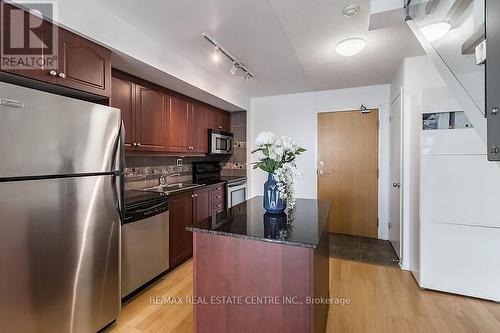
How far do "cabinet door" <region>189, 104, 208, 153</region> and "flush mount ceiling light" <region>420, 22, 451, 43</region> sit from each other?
8.81 feet

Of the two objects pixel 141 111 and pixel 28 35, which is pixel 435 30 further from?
pixel 141 111

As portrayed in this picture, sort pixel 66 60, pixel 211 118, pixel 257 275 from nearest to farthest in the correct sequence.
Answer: pixel 257 275 < pixel 66 60 < pixel 211 118

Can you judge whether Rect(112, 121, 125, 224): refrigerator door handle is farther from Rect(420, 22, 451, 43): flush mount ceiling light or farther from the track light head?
Rect(420, 22, 451, 43): flush mount ceiling light

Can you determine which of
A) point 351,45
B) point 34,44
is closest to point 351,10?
point 351,45

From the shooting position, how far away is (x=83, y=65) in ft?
5.51

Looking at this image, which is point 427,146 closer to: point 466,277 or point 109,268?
point 466,277

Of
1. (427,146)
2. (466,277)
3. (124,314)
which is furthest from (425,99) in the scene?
(124,314)

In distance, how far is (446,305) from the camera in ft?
6.73

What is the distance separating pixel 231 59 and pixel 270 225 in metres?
2.04

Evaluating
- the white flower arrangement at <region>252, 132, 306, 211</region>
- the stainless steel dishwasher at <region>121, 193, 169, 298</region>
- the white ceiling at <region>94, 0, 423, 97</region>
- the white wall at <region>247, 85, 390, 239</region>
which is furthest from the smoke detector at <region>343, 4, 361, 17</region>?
the stainless steel dishwasher at <region>121, 193, 169, 298</region>

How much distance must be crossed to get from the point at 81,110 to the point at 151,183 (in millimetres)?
1670

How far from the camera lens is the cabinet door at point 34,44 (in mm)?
1313

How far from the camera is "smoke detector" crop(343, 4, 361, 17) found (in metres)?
1.71

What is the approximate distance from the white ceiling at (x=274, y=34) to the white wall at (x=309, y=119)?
1.77 feet
